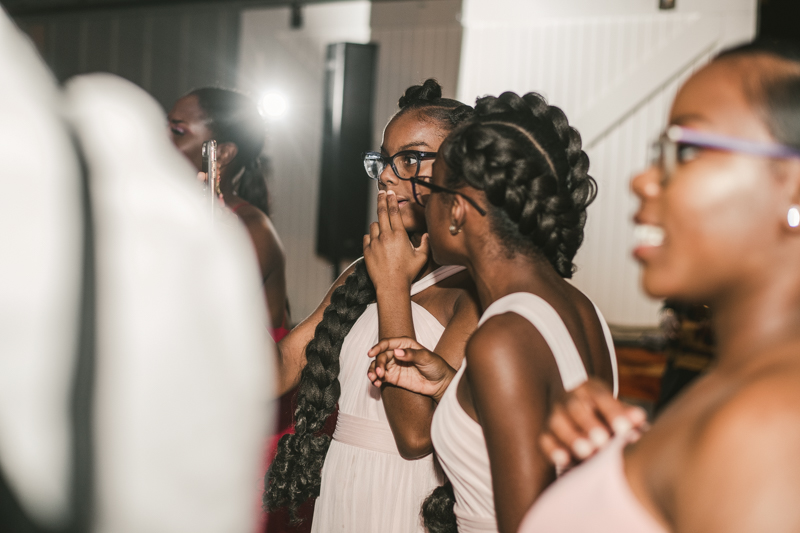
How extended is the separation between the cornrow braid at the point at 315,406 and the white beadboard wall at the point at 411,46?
384 centimetres

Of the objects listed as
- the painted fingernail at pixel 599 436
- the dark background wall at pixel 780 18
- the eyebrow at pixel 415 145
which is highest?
the dark background wall at pixel 780 18

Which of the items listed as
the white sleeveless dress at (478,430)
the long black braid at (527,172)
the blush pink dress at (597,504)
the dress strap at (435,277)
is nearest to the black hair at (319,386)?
the dress strap at (435,277)

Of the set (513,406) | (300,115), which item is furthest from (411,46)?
(513,406)

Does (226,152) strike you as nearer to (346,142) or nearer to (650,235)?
(650,235)

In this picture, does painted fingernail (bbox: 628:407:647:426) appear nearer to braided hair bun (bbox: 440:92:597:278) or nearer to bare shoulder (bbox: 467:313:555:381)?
bare shoulder (bbox: 467:313:555:381)

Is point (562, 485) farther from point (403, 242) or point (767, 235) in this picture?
point (403, 242)

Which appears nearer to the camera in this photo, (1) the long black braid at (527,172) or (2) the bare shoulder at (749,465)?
(2) the bare shoulder at (749,465)

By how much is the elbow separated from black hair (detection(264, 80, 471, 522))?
25 cm

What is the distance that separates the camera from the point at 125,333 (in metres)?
3.40

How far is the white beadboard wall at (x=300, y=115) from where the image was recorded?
549 cm

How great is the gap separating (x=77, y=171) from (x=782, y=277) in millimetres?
4244

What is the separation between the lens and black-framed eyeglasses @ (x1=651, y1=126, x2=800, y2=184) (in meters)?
0.55

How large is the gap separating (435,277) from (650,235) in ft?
2.66

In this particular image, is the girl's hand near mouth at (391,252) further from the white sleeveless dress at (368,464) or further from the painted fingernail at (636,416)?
the painted fingernail at (636,416)
